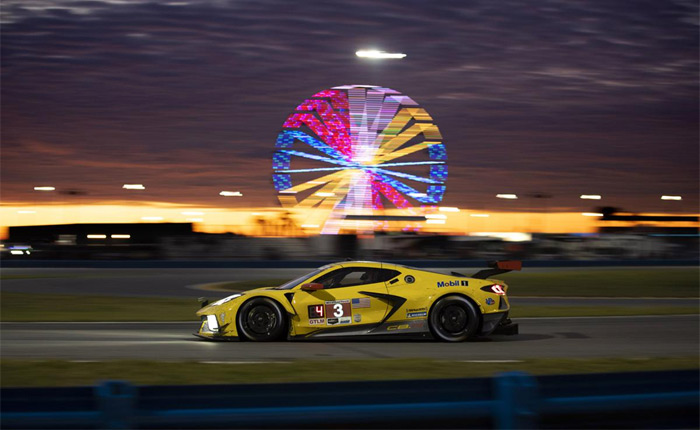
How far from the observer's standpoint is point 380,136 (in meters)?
40.1

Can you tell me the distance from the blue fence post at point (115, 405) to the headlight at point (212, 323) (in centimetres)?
756

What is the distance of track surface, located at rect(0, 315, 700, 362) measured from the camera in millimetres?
10195

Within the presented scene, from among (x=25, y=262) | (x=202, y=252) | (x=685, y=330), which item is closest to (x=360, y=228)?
(x=202, y=252)

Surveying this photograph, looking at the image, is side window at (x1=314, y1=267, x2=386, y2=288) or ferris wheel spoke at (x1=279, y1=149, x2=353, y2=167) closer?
side window at (x1=314, y1=267, x2=386, y2=288)

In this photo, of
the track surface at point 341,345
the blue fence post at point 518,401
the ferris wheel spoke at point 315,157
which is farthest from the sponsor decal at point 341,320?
the ferris wheel spoke at point 315,157

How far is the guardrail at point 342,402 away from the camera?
4.30 metres


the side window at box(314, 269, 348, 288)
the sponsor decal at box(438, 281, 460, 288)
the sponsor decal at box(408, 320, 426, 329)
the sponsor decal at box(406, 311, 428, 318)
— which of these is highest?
the side window at box(314, 269, 348, 288)

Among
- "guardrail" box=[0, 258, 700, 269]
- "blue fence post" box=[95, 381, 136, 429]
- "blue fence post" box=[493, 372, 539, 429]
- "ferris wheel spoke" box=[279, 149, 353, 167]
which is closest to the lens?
"blue fence post" box=[95, 381, 136, 429]

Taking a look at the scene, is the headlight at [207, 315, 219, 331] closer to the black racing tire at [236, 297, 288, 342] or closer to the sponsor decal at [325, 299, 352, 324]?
the black racing tire at [236, 297, 288, 342]

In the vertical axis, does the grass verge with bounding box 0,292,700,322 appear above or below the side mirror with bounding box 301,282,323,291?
below

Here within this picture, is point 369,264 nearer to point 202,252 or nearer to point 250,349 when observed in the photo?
point 250,349

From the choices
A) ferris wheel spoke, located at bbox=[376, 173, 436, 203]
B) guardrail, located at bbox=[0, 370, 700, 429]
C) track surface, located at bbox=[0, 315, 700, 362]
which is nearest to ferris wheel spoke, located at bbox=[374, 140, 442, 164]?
ferris wheel spoke, located at bbox=[376, 173, 436, 203]

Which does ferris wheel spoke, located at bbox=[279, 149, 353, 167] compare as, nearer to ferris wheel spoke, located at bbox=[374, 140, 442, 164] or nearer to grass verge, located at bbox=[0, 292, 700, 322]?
ferris wheel spoke, located at bbox=[374, 140, 442, 164]

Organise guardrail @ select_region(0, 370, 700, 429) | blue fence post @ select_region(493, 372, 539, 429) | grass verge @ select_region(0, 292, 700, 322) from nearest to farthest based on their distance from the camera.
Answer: guardrail @ select_region(0, 370, 700, 429), blue fence post @ select_region(493, 372, 539, 429), grass verge @ select_region(0, 292, 700, 322)
